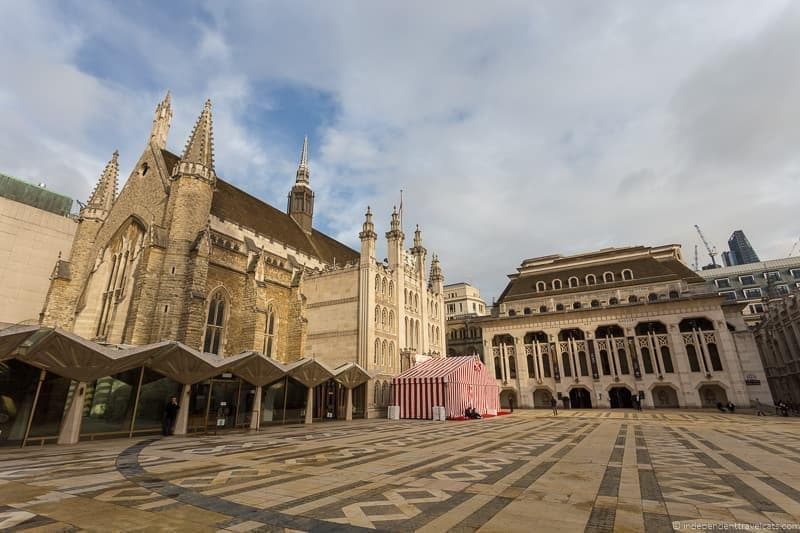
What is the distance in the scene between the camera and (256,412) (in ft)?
64.9

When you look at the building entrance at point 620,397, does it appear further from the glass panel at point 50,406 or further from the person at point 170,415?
the glass panel at point 50,406

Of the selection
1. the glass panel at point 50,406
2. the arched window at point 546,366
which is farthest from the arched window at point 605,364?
the glass panel at point 50,406

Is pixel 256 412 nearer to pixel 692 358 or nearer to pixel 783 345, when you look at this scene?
pixel 692 358

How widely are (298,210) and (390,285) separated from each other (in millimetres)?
20557

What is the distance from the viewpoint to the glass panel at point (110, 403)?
14695 mm

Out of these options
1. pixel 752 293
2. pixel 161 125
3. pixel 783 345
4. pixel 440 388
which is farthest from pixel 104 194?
pixel 752 293

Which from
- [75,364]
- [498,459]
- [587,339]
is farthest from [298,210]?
[498,459]

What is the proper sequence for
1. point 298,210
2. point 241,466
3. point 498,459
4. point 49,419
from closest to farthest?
point 241,466 → point 498,459 → point 49,419 → point 298,210

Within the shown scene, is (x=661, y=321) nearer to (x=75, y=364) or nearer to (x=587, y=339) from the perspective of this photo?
(x=587, y=339)

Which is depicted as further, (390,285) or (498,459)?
(390,285)

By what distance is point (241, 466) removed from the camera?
8.51 m

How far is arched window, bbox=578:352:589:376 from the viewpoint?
42.3m

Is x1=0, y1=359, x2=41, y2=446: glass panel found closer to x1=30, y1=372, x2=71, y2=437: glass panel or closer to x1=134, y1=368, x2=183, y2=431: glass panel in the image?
x1=30, y1=372, x2=71, y2=437: glass panel

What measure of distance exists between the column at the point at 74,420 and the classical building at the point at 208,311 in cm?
8
